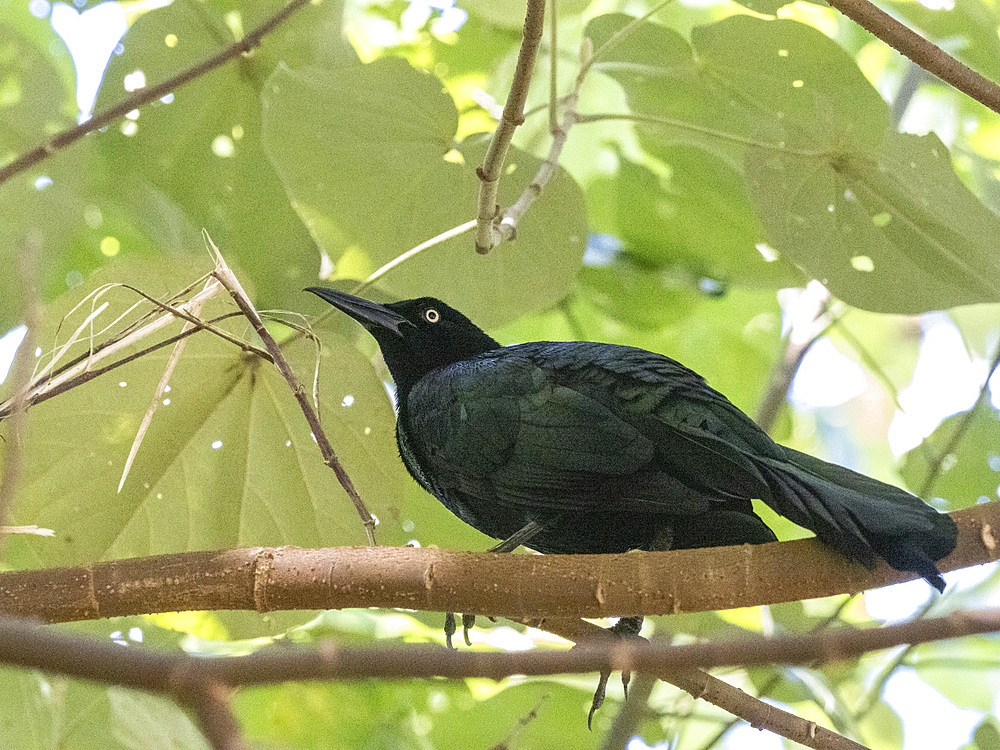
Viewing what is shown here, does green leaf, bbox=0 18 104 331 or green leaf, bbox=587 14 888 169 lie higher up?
green leaf, bbox=587 14 888 169

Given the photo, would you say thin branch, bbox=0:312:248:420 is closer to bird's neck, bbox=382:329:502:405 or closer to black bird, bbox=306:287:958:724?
black bird, bbox=306:287:958:724

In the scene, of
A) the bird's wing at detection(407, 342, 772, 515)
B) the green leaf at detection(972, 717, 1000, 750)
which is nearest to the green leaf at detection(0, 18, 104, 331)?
the bird's wing at detection(407, 342, 772, 515)

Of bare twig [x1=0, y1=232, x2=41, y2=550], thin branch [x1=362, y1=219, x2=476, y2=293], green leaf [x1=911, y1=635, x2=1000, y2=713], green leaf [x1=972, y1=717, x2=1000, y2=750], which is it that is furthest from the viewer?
green leaf [x1=911, y1=635, x2=1000, y2=713]

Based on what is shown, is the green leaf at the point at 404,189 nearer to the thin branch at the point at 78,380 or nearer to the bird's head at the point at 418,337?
the bird's head at the point at 418,337

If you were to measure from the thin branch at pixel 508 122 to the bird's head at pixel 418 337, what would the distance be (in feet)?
1.85

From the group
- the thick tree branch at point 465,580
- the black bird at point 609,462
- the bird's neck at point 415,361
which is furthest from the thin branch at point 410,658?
the bird's neck at point 415,361

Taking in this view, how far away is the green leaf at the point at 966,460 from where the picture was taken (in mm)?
2516

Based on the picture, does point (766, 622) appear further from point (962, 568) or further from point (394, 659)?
point (394, 659)

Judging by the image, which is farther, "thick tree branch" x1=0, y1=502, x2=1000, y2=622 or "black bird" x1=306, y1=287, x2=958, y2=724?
"black bird" x1=306, y1=287, x2=958, y2=724

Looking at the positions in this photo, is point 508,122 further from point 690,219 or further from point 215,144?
point 690,219

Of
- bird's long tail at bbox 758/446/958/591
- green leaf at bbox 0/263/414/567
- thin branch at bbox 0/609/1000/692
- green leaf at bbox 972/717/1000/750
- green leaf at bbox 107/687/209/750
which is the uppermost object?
thin branch at bbox 0/609/1000/692

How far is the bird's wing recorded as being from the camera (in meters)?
1.85

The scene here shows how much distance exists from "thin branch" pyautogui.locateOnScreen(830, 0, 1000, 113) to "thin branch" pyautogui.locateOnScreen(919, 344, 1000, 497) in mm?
1002

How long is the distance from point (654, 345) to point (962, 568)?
5.13 feet
